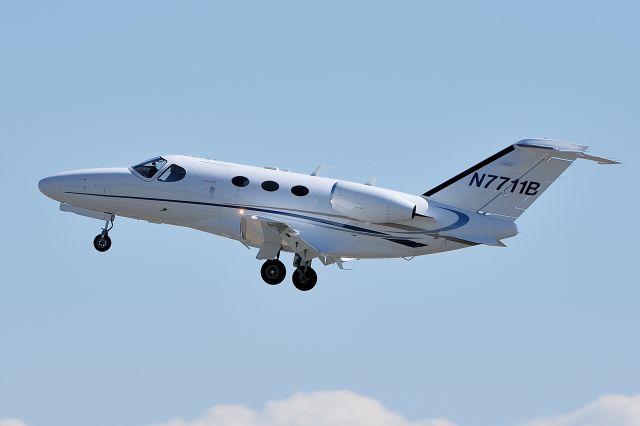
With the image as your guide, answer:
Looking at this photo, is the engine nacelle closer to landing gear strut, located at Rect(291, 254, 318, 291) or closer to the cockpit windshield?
landing gear strut, located at Rect(291, 254, 318, 291)

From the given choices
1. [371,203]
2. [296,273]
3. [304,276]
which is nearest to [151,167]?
[296,273]

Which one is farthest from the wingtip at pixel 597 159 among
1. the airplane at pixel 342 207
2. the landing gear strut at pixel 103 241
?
the landing gear strut at pixel 103 241

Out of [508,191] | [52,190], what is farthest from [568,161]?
[52,190]

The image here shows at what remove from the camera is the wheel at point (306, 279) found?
49750 mm

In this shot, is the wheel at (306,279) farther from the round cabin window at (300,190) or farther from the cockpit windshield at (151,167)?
the cockpit windshield at (151,167)

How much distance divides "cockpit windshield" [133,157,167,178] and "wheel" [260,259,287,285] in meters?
3.76

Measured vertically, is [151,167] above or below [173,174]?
above

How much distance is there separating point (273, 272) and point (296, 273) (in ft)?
2.69

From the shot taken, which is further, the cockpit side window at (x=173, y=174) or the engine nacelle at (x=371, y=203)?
the cockpit side window at (x=173, y=174)

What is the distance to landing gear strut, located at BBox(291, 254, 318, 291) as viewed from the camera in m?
49.8

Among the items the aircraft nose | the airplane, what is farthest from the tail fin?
the aircraft nose

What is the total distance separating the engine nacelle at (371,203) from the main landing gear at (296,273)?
2131mm

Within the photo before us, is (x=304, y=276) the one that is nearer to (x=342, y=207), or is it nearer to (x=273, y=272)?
(x=273, y=272)

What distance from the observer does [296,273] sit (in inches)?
1964
